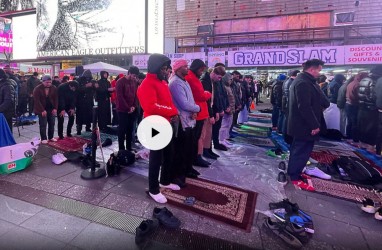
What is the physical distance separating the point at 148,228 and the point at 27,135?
6212 mm

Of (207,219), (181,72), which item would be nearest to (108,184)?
(207,219)

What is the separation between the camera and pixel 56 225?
258 cm

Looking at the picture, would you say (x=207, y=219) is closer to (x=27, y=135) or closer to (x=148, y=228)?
(x=148, y=228)

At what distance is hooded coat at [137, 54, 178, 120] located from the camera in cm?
289

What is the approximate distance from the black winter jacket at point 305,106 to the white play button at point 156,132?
196cm

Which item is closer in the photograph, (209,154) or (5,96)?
(5,96)

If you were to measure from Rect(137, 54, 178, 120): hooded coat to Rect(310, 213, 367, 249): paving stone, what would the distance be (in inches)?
81.2

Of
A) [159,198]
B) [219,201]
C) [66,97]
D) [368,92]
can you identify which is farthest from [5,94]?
[368,92]

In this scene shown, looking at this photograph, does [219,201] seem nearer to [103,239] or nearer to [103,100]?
[103,239]

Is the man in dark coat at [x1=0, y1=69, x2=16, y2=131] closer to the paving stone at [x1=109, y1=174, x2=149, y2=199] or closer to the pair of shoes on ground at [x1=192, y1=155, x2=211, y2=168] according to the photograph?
the paving stone at [x1=109, y1=174, x2=149, y2=199]

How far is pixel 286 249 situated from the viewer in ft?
7.57

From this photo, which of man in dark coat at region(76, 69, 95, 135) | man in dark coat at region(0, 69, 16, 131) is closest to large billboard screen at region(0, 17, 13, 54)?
man in dark coat at region(76, 69, 95, 135)

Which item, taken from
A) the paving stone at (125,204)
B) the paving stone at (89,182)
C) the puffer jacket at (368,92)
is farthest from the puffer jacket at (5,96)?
the puffer jacket at (368,92)

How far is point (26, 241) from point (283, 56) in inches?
423
